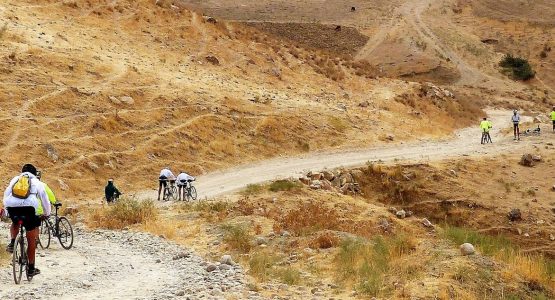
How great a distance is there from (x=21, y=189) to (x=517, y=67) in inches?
2366

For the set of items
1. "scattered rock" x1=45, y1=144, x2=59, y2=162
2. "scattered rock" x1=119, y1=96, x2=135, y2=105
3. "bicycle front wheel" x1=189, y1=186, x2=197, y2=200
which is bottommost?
"bicycle front wheel" x1=189, y1=186, x2=197, y2=200

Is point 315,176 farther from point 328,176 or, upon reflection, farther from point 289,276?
point 289,276

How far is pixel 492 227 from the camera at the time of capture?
2702cm

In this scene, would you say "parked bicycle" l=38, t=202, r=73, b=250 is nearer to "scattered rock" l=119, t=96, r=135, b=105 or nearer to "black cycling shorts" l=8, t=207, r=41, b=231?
"black cycling shorts" l=8, t=207, r=41, b=231

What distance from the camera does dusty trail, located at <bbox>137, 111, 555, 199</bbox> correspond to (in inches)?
1079

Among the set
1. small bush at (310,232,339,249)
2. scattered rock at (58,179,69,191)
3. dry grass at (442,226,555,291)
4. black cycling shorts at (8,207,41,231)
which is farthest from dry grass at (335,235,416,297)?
scattered rock at (58,179,69,191)

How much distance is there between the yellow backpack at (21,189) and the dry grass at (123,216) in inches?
257

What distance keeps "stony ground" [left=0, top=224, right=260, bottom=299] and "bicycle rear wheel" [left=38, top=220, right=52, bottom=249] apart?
19 centimetres

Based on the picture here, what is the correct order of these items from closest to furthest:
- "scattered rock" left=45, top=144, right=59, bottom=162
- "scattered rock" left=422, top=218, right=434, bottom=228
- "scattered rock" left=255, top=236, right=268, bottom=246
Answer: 1. "scattered rock" left=255, top=236, right=268, bottom=246
2. "scattered rock" left=422, top=218, right=434, bottom=228
3. "scattered rock" left=45, top=144, right=59, bottom=162

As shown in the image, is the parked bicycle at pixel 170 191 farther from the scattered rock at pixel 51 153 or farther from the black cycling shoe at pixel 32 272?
the black cycling shoe at pixel 32 272

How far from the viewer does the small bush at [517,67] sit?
→ 207ft

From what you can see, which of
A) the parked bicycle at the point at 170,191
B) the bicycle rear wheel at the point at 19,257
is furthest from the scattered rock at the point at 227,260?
the parked bicycle at the point at 170,191

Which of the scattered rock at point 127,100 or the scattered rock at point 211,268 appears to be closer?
the scattered rock at point 211,268

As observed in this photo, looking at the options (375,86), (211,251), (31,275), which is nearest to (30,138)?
(211,251)
